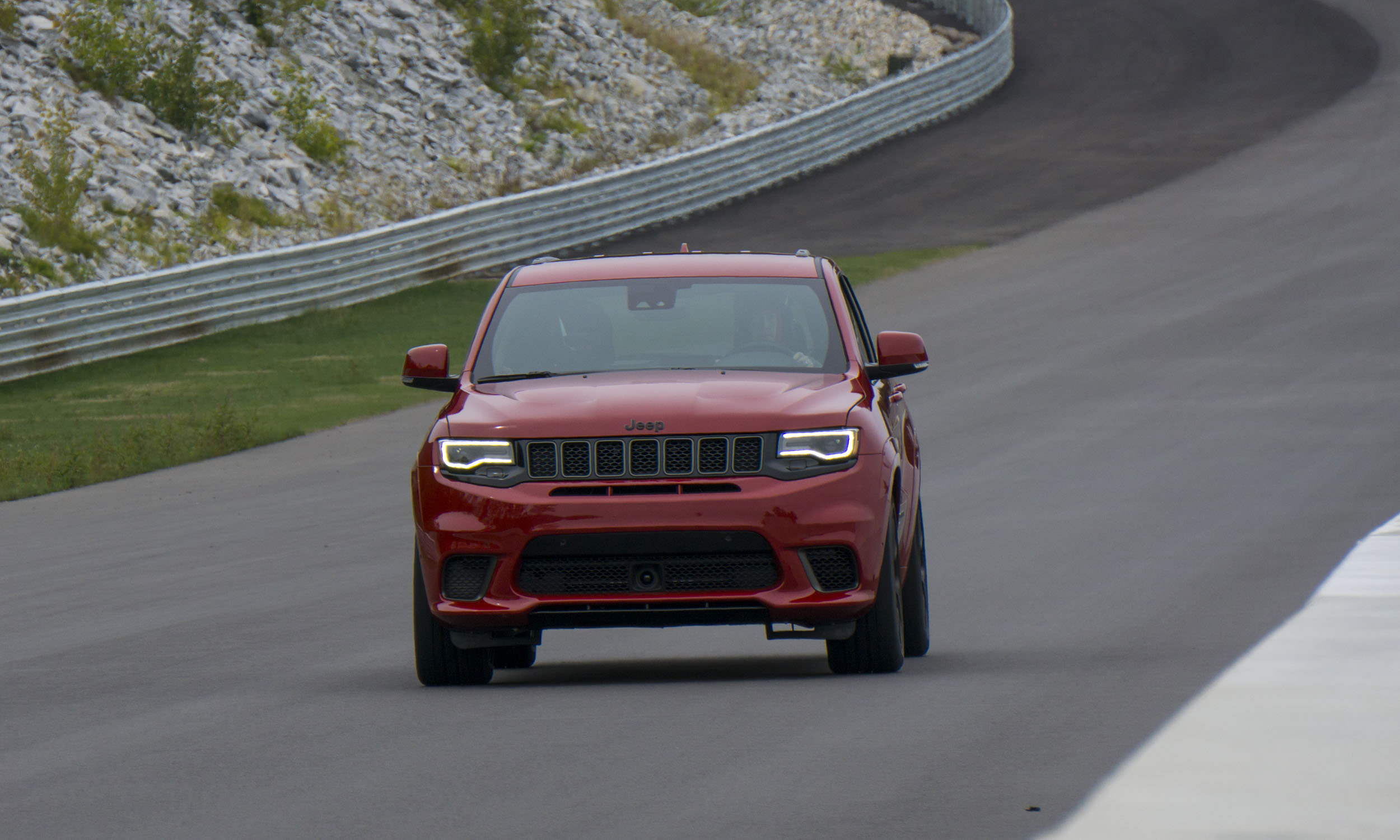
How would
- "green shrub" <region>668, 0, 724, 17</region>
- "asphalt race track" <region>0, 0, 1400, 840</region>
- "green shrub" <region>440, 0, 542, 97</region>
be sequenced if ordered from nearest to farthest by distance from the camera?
"asphalt race track" <region>0, 0, 1400, 840</region>
"green shrub" <region>440, 0, 542, 97</region>
"green shrub" <region>668, 0, 724, 17</region>

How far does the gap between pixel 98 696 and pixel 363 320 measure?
22075 mm

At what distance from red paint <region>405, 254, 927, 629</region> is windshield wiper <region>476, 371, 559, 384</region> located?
0.36 m

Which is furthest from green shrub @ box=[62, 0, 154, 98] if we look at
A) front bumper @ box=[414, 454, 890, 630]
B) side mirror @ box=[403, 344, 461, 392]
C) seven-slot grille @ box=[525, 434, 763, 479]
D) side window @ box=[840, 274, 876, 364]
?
seven-slot grille @ box=[525, 434, 763, 479]

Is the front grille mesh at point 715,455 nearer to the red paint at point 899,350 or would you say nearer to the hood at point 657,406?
the hood at point 657,406

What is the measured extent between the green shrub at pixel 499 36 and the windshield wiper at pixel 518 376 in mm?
35395

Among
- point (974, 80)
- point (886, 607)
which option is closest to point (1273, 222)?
point (974, 80)

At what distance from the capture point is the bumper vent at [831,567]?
8.77m

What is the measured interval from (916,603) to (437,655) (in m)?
2.00

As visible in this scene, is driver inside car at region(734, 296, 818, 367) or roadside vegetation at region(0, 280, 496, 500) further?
roadside vegetation at region(0, 280, 496, 500)

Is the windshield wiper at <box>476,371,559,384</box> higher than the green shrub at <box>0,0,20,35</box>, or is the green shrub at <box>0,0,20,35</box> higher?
the windshield wiper at <box>476,371,559,384</box>

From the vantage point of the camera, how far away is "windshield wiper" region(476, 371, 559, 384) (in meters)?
9.59

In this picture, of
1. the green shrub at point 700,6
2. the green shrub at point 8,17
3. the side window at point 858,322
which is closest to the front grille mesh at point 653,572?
the side window at point 858,322

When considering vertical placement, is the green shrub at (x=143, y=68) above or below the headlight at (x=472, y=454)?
below

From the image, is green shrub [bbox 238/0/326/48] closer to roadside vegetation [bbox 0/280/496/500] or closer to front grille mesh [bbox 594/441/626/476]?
roadside vegetation [bbox 0/280/496/500]
